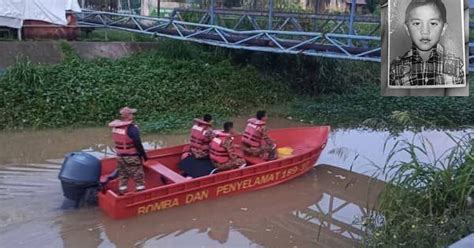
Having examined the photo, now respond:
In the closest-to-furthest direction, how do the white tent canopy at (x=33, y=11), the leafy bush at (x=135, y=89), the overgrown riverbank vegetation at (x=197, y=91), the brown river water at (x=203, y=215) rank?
the brown river water at (x=203, y=215) < the leafy bush at (x=135, y=89) < the overgrown riverbank vegetation at (x=197, y=91) < the white tent canopy at (x=33, y=11)

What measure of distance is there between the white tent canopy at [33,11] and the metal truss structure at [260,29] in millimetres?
1328

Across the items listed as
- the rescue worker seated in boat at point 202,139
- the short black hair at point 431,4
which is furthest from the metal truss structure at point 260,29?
the short black hair at point 431,4

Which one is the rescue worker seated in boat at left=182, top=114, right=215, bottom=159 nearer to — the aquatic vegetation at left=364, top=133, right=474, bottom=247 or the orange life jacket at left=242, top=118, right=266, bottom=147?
the orange life jacket at left=242, top=118, right=266, bottom=147

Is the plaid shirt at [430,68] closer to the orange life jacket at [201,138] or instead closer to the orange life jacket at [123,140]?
the orange life jacket at [123,140]

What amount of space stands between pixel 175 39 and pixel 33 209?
31.3 feet

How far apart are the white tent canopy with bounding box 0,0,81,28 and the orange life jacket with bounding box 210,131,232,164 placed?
972 cm

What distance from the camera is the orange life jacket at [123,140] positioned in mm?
7727

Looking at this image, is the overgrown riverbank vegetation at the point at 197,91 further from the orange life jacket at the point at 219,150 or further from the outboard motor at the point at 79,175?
the outboard motor at the point at 79,175

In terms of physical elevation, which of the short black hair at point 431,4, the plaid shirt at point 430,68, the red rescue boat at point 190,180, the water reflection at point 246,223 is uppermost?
the short black hair at point 431,4

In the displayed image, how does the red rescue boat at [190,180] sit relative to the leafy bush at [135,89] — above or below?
below

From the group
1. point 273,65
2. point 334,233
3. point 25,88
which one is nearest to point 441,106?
point 273,65

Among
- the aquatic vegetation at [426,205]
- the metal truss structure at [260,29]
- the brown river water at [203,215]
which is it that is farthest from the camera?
the metal truss structure at [260,29]

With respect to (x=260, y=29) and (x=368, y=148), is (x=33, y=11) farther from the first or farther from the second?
(x=368, y=148)

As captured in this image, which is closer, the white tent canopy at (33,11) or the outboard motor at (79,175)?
the outboard motor at (79,175)
